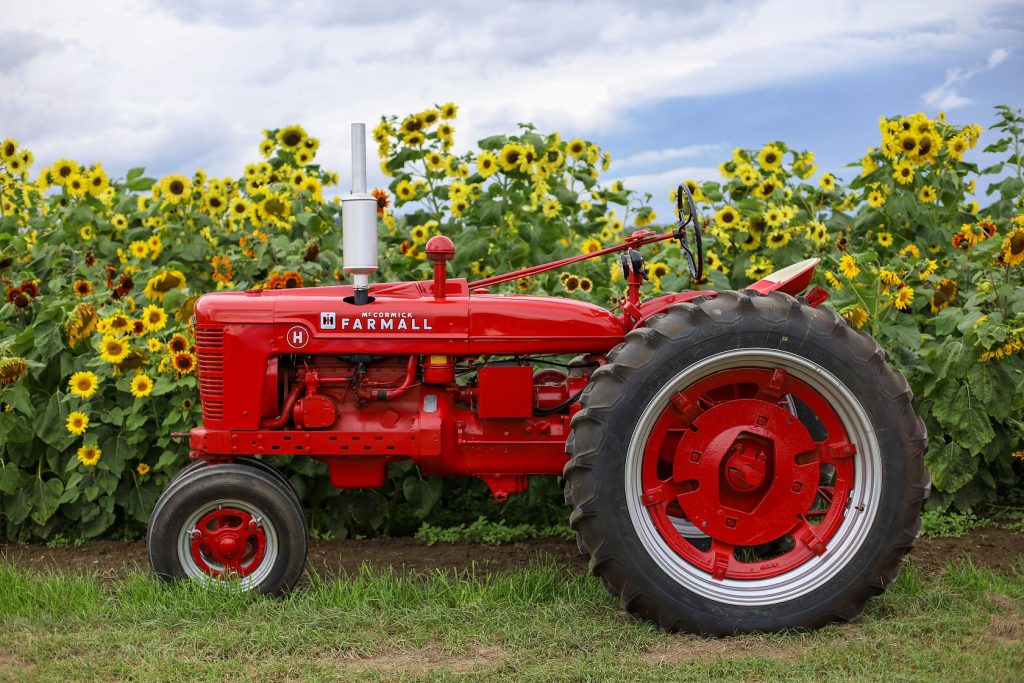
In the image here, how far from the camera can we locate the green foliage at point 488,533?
5.28m

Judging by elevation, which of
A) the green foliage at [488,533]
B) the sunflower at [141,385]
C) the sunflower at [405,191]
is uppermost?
the sunflower at [405,191]

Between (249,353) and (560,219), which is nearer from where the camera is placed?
(249,353)

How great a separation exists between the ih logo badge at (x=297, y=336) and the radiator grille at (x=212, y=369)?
0.91 feet

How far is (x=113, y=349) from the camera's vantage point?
16.8 feet

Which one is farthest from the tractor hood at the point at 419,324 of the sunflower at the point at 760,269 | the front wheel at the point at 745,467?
the sunflower at the point at 760,269

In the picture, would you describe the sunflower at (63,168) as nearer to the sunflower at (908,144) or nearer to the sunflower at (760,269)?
the sunflower at (760,269)

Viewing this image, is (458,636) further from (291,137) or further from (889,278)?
(291,137)

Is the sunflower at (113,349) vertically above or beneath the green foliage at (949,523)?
above

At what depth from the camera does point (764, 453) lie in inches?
160

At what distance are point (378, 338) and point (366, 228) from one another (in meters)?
0.42

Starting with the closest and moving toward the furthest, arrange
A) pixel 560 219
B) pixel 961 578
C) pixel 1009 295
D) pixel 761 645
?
Result: pixel 761 645, pixel 961 578, pixel 1009 295, pixel 560 219

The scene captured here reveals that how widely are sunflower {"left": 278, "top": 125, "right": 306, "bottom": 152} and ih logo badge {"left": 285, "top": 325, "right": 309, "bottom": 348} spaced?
3383 mm

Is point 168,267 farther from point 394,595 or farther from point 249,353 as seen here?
point 394,595

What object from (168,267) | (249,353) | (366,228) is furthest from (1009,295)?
(168,267)
